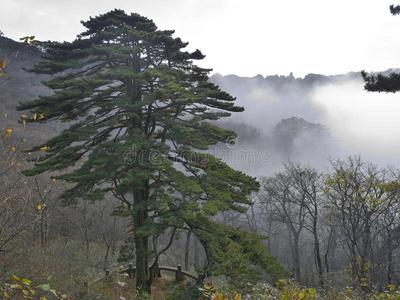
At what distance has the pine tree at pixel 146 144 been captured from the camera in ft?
26.2

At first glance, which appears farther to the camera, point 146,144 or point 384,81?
point 146,144

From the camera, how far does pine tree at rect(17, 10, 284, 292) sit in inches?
Result: 315

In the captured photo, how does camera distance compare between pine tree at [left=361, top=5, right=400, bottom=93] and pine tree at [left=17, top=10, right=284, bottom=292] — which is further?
pine tree at [left=17, top=10, right=284, bottom=292]

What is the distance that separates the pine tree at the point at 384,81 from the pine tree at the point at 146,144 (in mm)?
4746

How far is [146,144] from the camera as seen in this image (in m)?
8.41

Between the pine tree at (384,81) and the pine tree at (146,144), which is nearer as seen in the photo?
the pine tree at (384,81)

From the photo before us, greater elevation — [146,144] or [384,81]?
[384,81]

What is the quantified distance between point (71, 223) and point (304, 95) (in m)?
108

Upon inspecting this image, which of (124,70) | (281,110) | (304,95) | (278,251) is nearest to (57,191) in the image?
(124,70)

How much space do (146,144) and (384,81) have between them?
24.0ft

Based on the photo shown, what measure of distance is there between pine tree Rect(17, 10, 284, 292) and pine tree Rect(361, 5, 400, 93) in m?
4.75

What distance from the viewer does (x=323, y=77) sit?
4572 inches

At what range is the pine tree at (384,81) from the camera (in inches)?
290

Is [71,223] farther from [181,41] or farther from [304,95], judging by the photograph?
[304,95]
